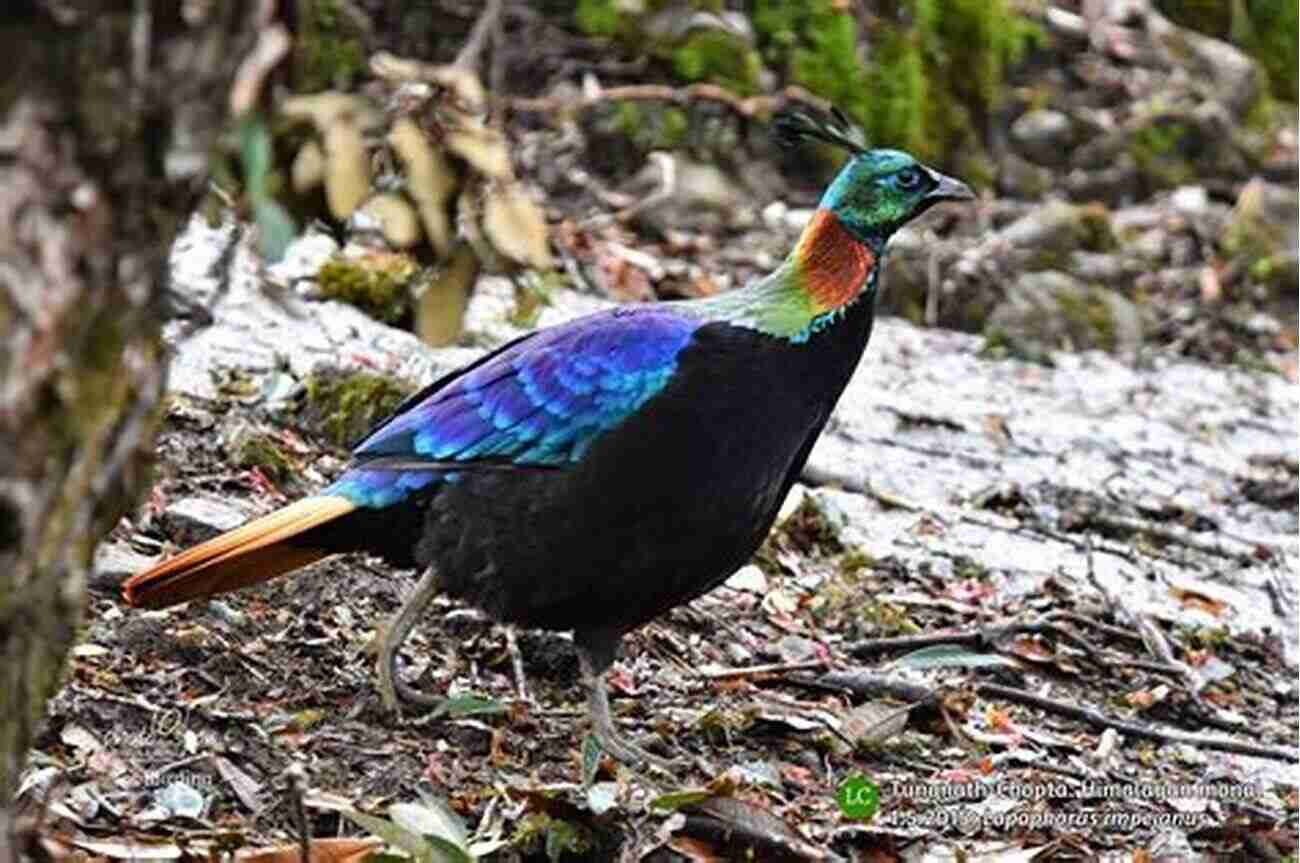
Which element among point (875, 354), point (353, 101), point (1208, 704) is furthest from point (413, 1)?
point (353, 101)

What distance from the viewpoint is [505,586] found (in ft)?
13.3

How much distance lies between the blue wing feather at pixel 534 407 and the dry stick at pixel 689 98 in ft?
18.5

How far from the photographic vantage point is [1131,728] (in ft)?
15.4

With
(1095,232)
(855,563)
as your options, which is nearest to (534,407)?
(855,563)

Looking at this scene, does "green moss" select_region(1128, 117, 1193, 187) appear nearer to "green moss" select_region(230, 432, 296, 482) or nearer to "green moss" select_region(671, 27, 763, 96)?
"green moss" select_region(671, 27, 763, 96)

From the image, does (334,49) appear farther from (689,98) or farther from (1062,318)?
(1062,318)

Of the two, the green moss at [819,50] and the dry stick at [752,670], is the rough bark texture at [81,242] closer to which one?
the dry stick at [752,670]

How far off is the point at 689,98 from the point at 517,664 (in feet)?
19.8

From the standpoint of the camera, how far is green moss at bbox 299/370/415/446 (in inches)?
216

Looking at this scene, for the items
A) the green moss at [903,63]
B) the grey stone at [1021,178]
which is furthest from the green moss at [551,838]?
the grey stone at [1021,178]

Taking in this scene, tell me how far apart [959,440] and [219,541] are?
3848 mm

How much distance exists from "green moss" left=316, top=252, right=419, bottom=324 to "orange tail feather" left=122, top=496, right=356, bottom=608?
8.92 feet

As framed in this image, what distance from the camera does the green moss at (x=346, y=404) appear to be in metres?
5.48

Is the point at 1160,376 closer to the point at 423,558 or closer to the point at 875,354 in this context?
the point at 875,354
